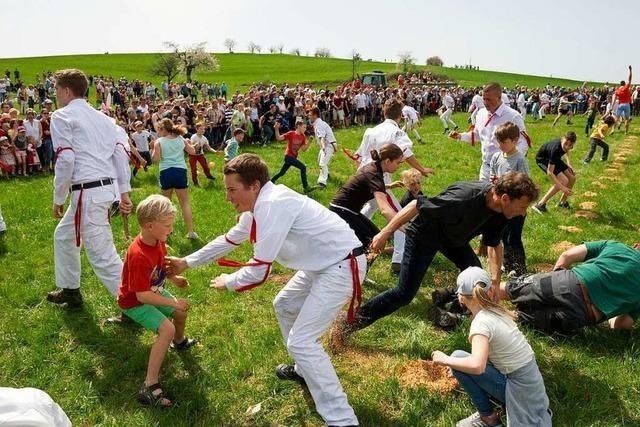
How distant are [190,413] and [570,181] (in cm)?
834

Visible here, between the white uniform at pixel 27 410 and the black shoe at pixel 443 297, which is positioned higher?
the white uniform at pixel 27 410

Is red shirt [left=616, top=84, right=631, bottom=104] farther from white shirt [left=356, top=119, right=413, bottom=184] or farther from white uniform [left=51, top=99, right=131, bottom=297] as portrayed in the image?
white uniform [left=51, top=99, right=131, bottom=297]

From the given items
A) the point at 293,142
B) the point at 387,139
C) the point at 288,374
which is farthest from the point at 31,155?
the point at 288,374

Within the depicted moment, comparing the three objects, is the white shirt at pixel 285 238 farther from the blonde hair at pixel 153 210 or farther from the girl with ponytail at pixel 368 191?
the girl with ponytail at pixel 368 191

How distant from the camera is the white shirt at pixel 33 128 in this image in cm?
1433

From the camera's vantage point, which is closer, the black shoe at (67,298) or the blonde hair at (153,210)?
the blonde hair at (153,210)

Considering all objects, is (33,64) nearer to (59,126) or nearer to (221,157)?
(221,157)

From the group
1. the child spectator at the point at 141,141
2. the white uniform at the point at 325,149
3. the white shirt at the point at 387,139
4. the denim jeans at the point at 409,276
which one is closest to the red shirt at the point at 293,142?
the white uniform at the point at 325,149

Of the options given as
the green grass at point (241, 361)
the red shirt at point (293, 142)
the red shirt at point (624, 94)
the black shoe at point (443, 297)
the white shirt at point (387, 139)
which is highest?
the red shirt at point (624, 94)

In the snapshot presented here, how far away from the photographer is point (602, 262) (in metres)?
4.61

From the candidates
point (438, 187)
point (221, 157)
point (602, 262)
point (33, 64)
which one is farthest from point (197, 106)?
point (33, 64)

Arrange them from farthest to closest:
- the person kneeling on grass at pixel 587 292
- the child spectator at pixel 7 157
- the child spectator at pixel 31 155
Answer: the child spectator at pixel 31 155
the child spectator at pixel 7 157
the person kneeling on grass at pixel 587 292

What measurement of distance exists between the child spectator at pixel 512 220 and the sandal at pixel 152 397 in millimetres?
4489

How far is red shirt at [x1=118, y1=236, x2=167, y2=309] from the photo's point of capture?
3938mm
